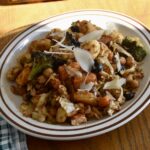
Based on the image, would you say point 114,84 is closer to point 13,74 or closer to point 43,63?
point 43,63

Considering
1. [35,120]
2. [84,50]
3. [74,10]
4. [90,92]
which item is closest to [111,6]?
[74,10]

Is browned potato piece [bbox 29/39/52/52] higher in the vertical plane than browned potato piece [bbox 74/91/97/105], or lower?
higher

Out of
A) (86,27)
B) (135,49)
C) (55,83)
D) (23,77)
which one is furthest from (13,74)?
(135,49)

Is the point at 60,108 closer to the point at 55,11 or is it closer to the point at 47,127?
the point at 47,127

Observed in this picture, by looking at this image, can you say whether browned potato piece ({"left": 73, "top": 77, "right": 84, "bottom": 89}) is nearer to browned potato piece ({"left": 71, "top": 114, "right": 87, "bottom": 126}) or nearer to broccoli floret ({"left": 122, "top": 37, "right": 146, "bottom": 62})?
browned potato piece ({"left": 71, "top": 114, "right": 87, "bottom": 126})

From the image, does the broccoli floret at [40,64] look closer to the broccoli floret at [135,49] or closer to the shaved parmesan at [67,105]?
the shaved parmesan at [67,105]

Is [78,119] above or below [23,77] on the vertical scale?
below

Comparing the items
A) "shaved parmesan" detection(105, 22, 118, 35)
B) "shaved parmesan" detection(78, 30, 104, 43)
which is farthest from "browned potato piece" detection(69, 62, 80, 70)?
"shaved parmesan" detection(105, 22, 118, 35)
